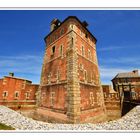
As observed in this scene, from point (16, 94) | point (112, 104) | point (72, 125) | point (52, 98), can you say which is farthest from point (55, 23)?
point (112, 104)

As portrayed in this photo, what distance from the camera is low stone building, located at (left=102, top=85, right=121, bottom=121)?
57.1 feet

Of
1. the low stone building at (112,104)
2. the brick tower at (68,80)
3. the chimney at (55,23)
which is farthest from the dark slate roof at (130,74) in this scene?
the chimney at (55,23)

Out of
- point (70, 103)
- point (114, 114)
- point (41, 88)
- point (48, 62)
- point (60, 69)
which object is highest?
point (48, 62)

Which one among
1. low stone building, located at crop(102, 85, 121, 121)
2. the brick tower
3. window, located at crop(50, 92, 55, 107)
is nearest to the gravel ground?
the brick tower

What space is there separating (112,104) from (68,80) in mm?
10922

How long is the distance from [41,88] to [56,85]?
4.43 m

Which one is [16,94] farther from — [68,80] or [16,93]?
[68,80]

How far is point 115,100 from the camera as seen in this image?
60.7 feet

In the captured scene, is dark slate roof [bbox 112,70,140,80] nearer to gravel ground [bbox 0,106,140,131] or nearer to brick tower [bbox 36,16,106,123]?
brick tower [bbox 36,16,106,123]

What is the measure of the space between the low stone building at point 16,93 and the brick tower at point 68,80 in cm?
396
